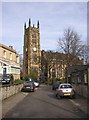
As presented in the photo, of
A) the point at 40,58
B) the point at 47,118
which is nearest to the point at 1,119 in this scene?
the point at 47,118

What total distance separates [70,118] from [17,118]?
2394mm

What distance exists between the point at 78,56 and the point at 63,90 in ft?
97.6

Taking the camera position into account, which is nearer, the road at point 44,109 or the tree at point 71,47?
the road at point 44,109

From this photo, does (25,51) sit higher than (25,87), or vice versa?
(25,51)

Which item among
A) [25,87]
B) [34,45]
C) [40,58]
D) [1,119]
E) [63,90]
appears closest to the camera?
[1,119]

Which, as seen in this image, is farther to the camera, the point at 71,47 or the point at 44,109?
the point at 71,47

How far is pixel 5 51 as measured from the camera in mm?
54438

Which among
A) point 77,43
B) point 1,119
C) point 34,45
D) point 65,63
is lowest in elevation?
point 1,119

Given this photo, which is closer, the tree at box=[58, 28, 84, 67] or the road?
the road

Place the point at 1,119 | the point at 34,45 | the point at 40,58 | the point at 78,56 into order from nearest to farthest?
the point at 1,119 < the point at 78,56 < the point at 40,58 < the point at 34,45

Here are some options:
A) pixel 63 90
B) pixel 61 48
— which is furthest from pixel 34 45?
pixel 63 90

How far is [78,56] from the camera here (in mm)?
→ 53312

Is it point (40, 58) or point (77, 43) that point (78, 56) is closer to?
point (77, 43)

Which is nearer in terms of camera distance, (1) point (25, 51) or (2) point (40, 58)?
(2) point (40, 58)
